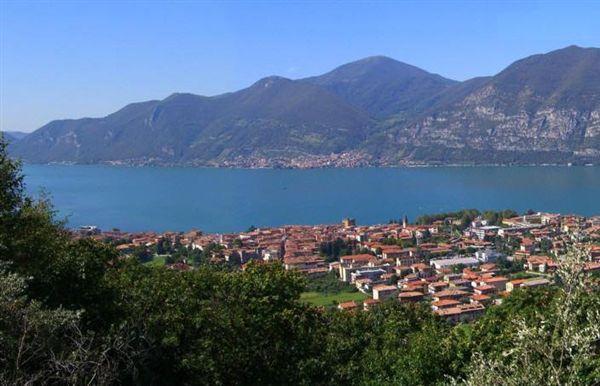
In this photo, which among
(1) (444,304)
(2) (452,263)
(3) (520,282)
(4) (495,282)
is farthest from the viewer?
(2) (452,263)

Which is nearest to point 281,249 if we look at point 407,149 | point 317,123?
point 407,149

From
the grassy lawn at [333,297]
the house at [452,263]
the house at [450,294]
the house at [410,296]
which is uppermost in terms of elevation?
the house at [410,296]

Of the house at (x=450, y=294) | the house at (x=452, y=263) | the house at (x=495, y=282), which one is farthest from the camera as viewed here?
the house at (x=452, y=263)

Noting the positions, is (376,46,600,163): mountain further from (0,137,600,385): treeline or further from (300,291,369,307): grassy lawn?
(0,137,600,385): treeline

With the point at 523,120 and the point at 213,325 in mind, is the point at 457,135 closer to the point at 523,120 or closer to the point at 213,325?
the point at 523,120

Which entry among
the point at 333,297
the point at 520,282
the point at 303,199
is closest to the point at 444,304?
the point at 520,282

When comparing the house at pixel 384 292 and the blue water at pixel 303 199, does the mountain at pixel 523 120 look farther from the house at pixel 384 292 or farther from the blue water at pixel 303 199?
the house at pixel 384 292

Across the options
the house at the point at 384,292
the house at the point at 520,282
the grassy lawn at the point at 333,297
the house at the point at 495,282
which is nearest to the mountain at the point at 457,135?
the house at the point at 495,282
